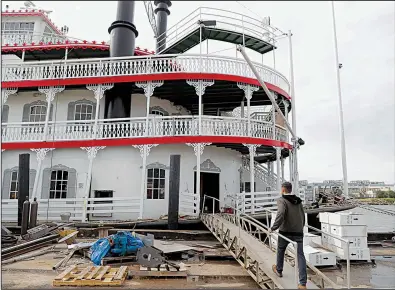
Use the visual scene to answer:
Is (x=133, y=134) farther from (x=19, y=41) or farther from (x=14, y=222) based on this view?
(x=19, y=41)

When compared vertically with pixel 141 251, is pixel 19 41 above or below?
above

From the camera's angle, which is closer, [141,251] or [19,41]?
[141,251]

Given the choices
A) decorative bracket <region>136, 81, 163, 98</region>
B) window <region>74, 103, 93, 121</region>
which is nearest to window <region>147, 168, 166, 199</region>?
decorative bracket <region>136, 81, 163, 98</region>

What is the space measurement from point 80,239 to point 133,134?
568cm

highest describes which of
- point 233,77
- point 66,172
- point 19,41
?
point 19,41

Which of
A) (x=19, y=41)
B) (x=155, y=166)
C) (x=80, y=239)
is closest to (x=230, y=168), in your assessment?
(x=155, y=166)

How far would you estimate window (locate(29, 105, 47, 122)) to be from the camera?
55.7 feet

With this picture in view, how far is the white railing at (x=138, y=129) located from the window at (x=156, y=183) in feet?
6.24

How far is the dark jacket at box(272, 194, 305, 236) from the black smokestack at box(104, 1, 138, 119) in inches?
478

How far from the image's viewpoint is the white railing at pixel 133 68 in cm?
1503

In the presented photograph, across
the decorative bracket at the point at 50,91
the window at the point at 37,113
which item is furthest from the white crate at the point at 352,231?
the window at the point at 37,113

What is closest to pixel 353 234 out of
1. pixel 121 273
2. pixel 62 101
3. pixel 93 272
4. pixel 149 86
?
pixel 121 273

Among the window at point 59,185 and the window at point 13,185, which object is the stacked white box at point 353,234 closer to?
the window at point 59,185

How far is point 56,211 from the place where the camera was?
13867 millimetres
